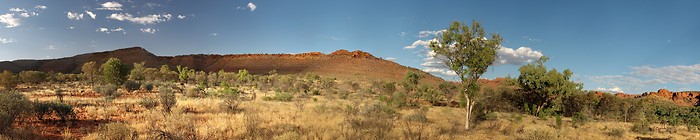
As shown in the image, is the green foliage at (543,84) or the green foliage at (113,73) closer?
the green foliage at (543,84)

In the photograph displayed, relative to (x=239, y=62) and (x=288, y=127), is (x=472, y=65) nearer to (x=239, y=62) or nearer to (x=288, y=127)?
(x=288, y=127)

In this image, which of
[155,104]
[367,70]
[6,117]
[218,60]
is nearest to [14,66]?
[218,60]

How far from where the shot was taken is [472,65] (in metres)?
15.2

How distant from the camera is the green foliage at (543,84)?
109 feet

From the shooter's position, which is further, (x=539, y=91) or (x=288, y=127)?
(x=539, y=91)

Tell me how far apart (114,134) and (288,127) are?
181 inches

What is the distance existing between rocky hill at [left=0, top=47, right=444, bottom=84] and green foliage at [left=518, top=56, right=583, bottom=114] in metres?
58.7

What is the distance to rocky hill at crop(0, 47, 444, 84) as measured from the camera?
101 metres

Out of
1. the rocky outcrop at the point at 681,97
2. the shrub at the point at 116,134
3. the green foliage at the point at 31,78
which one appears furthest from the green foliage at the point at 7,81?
the rocky outcrop at the point at 681,97

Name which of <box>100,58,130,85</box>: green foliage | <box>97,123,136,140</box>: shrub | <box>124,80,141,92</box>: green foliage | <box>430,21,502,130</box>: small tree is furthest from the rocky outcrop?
<box>97,123,136,140</box>: shrub

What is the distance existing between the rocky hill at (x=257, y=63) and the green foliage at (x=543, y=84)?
58.7 m

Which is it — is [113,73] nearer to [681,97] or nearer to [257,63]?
[257,63]

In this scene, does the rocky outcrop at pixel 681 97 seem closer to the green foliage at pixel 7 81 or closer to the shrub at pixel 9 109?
the shrub at pixel 9 109

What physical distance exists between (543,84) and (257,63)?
8542 centimetres
